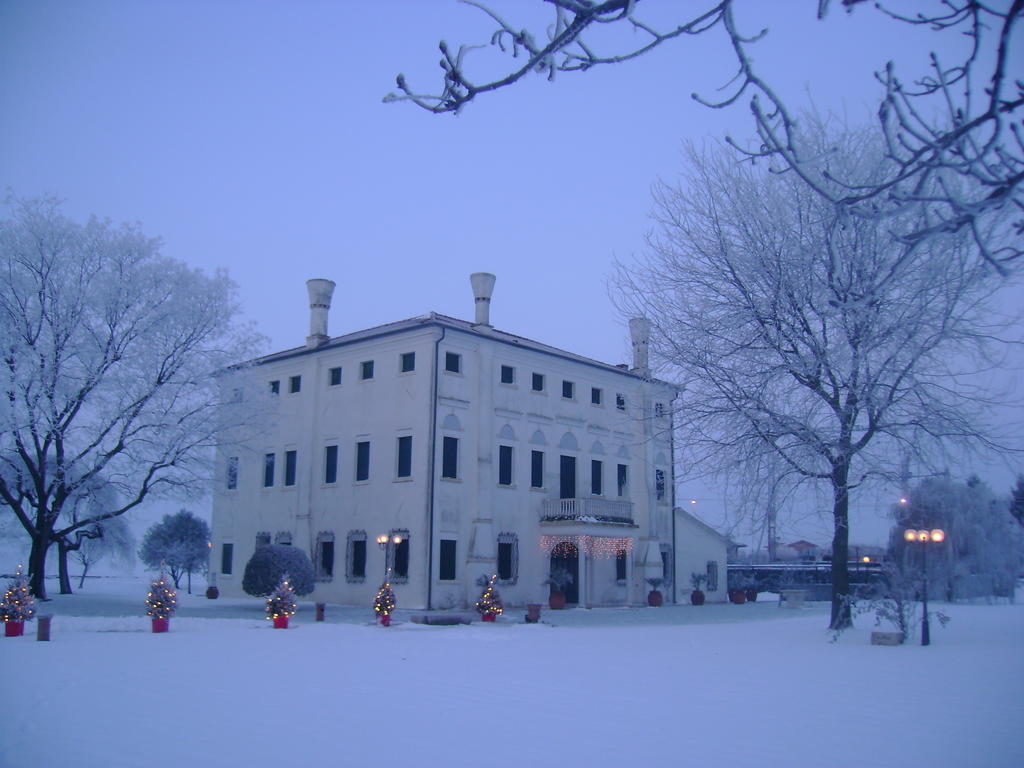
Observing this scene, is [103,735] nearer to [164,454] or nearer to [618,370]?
[164,454]

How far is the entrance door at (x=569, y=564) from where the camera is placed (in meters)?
33.3

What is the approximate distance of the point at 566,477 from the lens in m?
34.1

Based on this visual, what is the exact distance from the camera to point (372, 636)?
18.7 metres

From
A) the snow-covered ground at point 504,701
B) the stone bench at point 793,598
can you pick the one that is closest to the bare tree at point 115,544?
the snow-covered ground at point 504,701

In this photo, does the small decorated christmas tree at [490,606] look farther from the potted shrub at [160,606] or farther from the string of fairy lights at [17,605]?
the string of fairy lights at [17,605]

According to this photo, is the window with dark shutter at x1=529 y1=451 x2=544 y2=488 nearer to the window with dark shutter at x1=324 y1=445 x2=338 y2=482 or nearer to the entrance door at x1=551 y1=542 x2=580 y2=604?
the entrance door at x1=551 y1=542 x2=580 y2=604

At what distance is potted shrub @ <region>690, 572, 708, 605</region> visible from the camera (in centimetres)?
3781

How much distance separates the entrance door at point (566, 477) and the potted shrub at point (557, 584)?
9.85ft

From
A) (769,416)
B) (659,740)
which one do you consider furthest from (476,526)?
(659,740)

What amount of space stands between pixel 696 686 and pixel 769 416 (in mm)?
7375

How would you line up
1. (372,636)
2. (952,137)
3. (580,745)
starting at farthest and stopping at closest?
(372,636) < (580,745) < (952,137)

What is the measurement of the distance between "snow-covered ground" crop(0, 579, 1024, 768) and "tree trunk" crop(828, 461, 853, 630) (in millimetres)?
511

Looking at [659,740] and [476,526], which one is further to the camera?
[476,526]

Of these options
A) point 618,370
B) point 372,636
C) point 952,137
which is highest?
point 618,370
